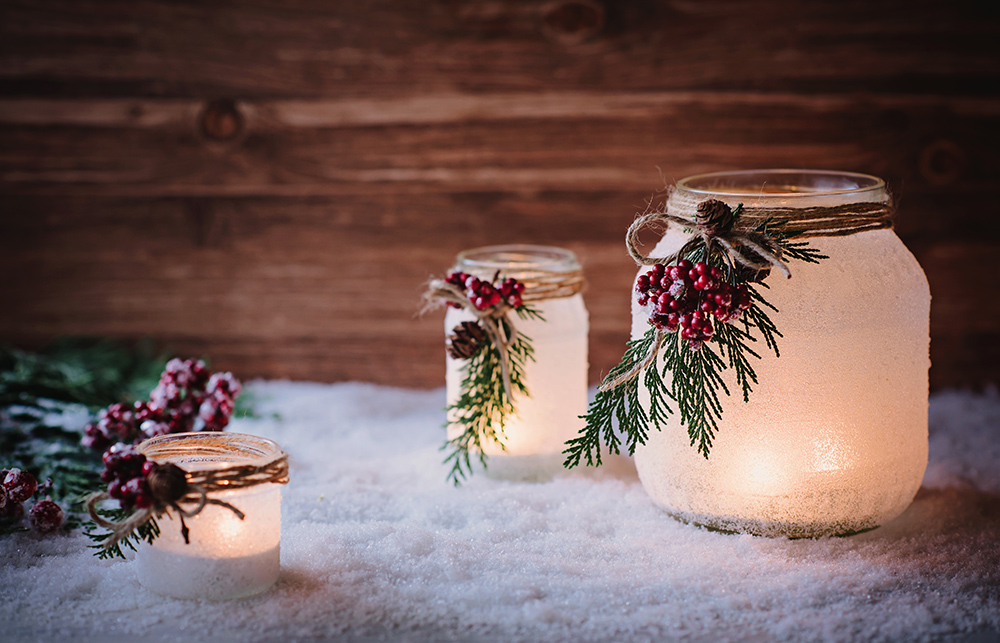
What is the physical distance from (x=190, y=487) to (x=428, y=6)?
0.99 meters

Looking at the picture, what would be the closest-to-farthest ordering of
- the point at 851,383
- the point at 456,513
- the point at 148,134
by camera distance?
the point at 851,383 < the point at 456,513 < the point at 148,134

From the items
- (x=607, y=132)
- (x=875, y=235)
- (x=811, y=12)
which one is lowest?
(x=875, y=235)

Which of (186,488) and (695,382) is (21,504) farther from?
(695,382)

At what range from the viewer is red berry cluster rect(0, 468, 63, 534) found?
94 centimetres

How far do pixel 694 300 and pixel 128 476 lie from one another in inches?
21.2

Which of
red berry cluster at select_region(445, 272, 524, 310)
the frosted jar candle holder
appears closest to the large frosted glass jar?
red berry cluster at select_region(445, 272, 524, 310)

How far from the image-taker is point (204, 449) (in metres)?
0.93

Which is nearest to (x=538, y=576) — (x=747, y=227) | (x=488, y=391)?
(x=488, y=391)

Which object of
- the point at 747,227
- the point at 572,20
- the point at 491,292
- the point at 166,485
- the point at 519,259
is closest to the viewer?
the point at 166,485

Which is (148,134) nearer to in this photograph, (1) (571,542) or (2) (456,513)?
(2) (456,513)

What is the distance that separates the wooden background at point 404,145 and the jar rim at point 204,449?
2.39ft

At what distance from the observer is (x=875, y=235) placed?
943 millimetres

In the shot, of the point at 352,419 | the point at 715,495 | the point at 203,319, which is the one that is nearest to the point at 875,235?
the point at 715,495

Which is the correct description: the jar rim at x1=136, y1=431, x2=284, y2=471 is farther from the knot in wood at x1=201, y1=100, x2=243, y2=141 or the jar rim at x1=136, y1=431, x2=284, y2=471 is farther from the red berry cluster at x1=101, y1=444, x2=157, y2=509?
the knot in wood at x1=201, y1=100, x2=243, y2=141
